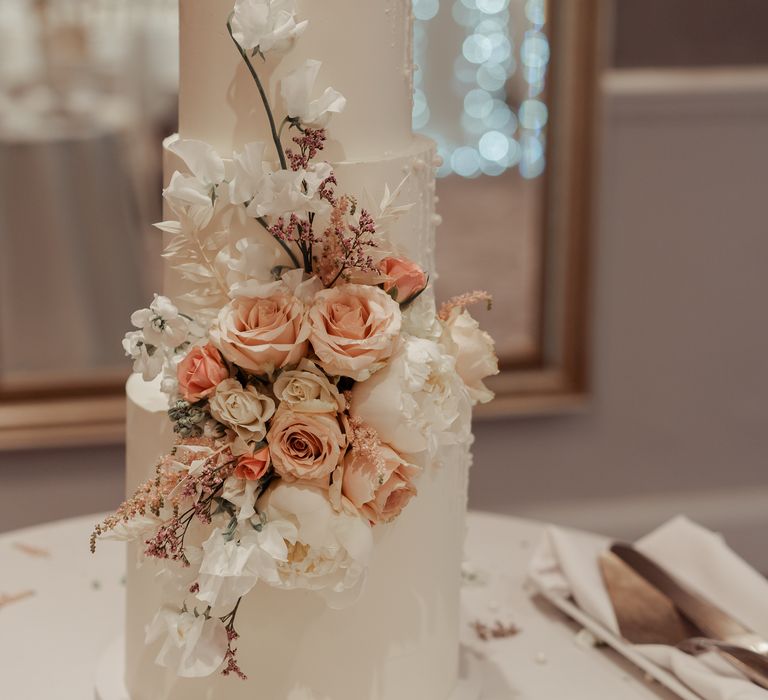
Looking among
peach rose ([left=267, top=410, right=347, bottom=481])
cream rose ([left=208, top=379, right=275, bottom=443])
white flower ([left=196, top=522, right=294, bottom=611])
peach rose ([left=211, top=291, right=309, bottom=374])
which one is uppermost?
peach rose ([left=211, top=291, right=309, bottom=374])

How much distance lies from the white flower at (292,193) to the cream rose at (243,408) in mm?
139

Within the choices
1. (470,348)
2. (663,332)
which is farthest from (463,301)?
(663,332)

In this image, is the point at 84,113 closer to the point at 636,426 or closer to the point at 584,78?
the point at 584,78

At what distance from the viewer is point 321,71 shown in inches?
39.9

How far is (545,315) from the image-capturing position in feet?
9.44

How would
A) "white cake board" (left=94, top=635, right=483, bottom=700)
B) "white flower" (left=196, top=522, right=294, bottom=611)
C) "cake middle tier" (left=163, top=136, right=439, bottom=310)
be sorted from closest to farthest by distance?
1. "white flower" (left=196, top=522, right=294, bottom=611)
2. "cake middle tier" (left=163, top=136, right=439, bottom=310)
3. "white cake board" (left=94, top=635, right=483, bottom=700)

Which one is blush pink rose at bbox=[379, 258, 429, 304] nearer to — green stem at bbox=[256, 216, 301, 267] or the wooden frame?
green stem at bbox=[256, 216, 301, 267]

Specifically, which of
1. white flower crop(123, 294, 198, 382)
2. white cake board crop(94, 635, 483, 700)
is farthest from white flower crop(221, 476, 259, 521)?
white cake board crop(94, 635, 483, 700)

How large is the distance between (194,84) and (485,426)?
6.52 ft

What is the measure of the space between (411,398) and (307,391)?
0.27 ft

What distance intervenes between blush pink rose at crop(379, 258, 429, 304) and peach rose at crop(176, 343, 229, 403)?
0.50 ft

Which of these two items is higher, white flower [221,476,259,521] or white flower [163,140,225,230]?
white flower [163,140,225,230]

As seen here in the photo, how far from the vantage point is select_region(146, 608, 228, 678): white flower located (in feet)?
3.20

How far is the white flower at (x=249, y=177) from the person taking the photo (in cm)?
94
